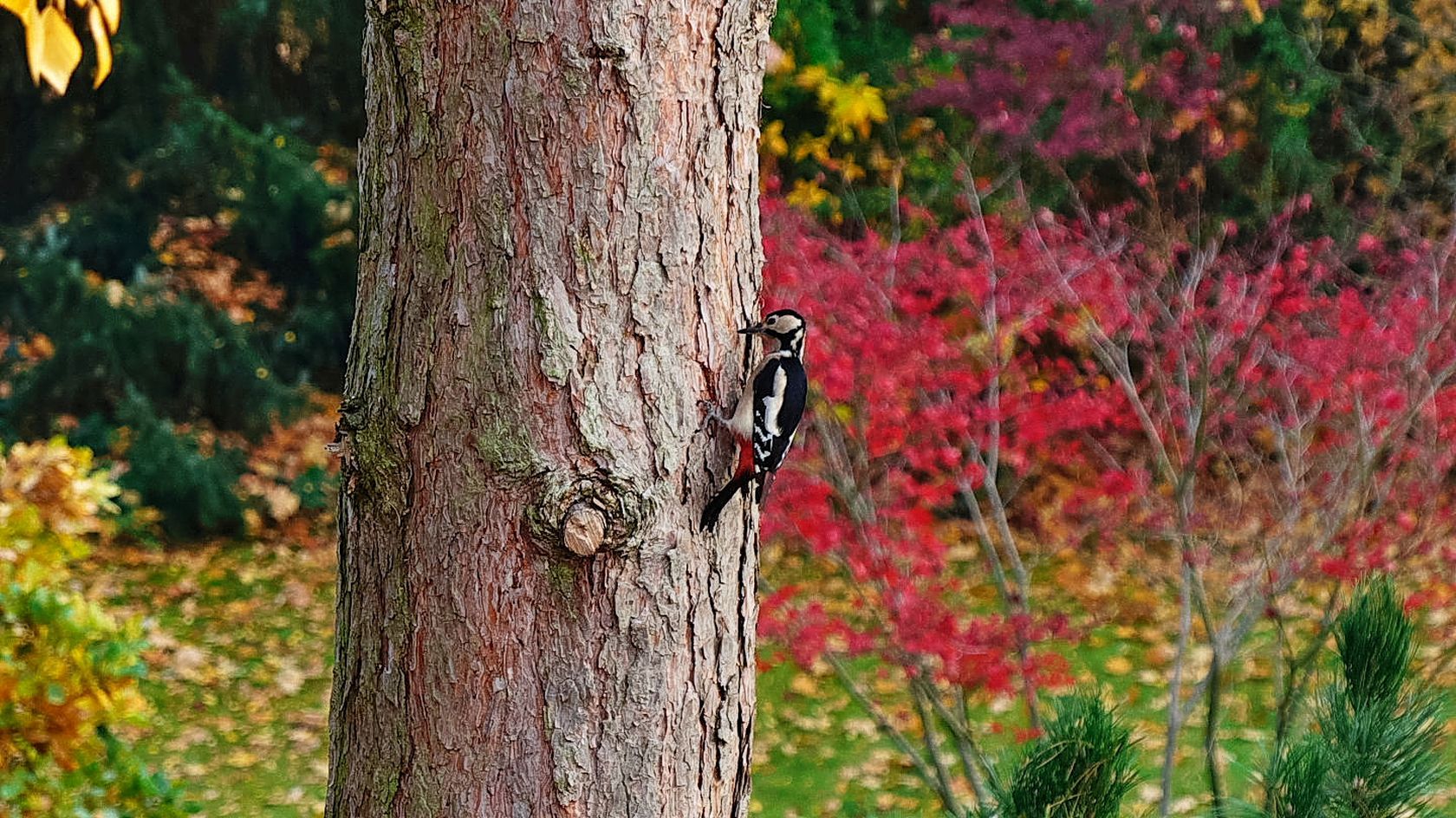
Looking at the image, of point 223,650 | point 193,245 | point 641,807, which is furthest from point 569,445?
point 193,245

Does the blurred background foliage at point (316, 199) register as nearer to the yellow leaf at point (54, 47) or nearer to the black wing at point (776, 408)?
the black wing at point (776, 408)

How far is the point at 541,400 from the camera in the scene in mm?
1628

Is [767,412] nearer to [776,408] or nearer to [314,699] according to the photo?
[776,408]

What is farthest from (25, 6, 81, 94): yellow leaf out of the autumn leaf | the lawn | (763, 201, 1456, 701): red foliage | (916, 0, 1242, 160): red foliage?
(916, 0, 1242, 160): red foliage

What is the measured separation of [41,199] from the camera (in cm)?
811

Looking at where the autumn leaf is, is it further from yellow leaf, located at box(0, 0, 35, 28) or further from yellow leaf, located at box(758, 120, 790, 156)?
yellow leaf, located at box(758, 120, 790, 156)

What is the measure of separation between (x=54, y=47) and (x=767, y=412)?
47.0 inches

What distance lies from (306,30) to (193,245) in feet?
5.41

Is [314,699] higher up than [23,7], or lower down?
lower down

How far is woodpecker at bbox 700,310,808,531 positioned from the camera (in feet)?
5.80

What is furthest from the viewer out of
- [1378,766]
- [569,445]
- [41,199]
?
[41,199]

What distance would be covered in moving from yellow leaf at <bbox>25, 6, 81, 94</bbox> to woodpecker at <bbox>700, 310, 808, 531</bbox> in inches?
43.3

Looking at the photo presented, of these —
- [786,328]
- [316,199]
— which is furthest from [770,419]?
[316,199]

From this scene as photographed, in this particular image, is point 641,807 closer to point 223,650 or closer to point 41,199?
point 223,650
